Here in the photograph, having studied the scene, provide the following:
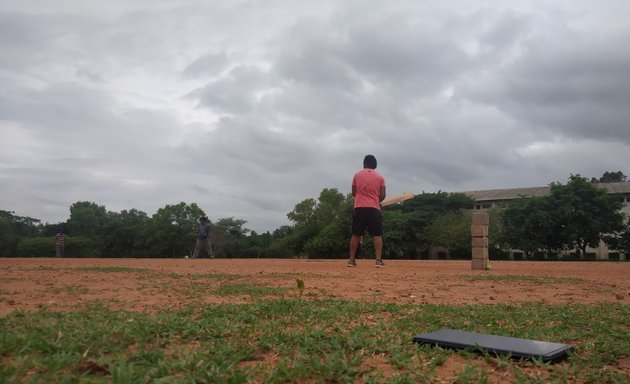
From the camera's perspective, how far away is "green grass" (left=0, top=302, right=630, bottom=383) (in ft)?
7.54

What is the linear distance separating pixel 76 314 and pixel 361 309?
1.97 metres

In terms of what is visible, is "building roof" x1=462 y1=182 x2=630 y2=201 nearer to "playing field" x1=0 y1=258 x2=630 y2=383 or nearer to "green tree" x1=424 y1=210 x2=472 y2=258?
"green tree" x1=424 y1=210 x2=472 y2=258

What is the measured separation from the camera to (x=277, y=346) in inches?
110

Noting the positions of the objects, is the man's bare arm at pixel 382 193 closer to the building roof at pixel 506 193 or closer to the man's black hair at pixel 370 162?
the man's black hair at pixel 370 162

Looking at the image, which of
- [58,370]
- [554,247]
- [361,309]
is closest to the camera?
[58,370]

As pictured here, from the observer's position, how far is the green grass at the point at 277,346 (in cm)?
230

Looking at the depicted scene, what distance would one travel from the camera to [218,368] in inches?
91.9

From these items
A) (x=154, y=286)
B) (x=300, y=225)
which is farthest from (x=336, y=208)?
(x=154, y=286)

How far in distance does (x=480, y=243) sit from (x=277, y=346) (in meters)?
7.88

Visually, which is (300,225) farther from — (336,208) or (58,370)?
(58,370)

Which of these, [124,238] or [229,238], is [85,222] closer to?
[124,238]

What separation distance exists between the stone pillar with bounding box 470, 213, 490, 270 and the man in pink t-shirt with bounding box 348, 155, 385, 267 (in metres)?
1.83

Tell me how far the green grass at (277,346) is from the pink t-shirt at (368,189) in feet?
17.7

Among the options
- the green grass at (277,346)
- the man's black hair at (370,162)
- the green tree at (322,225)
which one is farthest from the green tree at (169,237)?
the green grass at (277,346)
